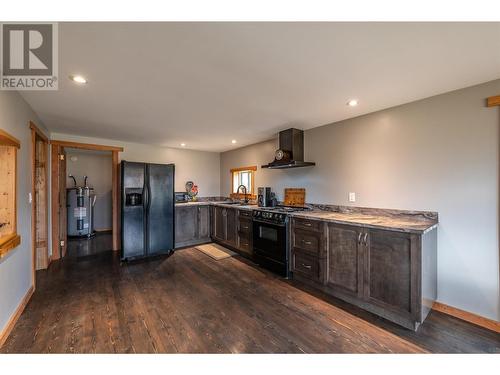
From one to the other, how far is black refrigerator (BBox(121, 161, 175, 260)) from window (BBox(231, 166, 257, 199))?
63.4 inches

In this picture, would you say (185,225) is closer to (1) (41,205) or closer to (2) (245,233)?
(2) (245,233)

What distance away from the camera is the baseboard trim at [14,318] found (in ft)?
5.68

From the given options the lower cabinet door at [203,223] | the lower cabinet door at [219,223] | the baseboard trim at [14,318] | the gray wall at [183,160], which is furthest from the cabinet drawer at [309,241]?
the gray wall at [183,160]

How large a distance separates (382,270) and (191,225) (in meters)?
3.62

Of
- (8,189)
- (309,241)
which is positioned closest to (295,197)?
(309,241)

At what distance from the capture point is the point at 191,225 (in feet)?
15.2

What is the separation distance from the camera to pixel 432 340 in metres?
1.76

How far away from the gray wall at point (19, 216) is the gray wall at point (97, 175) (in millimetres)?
3767

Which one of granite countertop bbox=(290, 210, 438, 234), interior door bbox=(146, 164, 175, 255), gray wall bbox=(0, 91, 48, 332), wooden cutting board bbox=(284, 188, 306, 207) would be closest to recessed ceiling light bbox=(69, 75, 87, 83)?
gray wall bbox=(0, 91, 48, 332)
